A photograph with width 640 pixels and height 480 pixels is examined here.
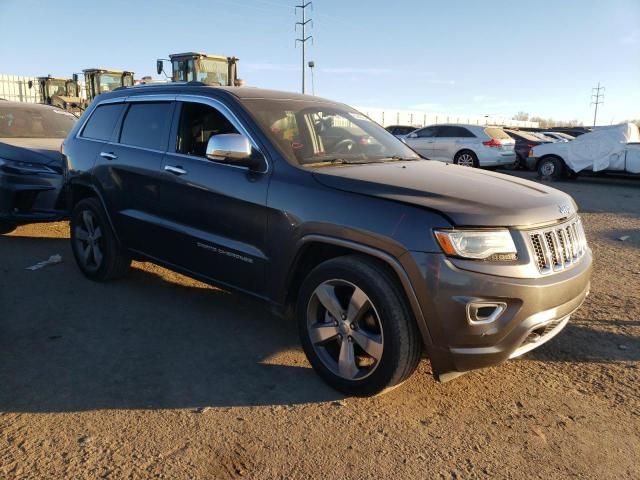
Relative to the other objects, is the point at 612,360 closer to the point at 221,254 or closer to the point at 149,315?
the point at 221,254

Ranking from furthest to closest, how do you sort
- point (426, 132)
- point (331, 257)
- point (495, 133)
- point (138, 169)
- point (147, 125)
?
point (426, 132) → point (495, 133) → point (147, 125) → point (138, 169) → point (331, 257)

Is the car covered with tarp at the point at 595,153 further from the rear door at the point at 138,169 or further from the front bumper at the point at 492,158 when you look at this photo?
the rear door at the point at 138,169

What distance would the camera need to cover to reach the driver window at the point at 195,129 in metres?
4.20

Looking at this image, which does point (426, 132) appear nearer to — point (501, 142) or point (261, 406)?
point (501, 142)

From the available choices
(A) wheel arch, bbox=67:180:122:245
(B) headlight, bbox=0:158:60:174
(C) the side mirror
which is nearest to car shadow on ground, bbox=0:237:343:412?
(A) wheel arch, bbox=67:180:122:245

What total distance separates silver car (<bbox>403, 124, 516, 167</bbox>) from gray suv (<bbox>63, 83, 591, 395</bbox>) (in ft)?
41.5

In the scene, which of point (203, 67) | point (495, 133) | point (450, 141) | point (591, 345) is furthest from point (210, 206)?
point (495, 133)

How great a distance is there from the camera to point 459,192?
3.09m

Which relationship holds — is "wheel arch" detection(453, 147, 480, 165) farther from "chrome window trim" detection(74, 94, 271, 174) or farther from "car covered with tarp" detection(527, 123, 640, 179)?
"chrome window trim" detection(74, 94, 271, 174)

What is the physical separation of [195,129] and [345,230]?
1901 millimetres

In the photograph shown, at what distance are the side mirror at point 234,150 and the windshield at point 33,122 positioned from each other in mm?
5616

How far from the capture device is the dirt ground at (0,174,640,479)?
2623 millimetres

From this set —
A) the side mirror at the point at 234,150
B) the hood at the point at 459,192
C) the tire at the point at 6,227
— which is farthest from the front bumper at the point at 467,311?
the tire at the point at 6,227

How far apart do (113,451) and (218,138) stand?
1.98 meters
